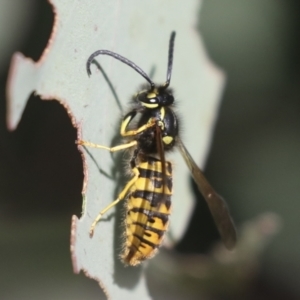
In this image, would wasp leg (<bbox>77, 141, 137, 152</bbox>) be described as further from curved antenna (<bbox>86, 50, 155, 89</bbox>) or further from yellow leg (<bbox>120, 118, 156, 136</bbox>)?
curved antenna (<bbox>86, 50, 155, 89</bbox>)

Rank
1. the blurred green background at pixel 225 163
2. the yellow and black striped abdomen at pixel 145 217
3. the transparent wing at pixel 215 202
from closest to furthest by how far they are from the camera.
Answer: the yellow and black striped abdomen at pixel 145 217 < the transparent wing at pixel 215 202 < the blurred green background at pixel 225 163

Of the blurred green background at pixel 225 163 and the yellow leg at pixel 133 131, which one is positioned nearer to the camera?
the yellow leg at pixel 133 131

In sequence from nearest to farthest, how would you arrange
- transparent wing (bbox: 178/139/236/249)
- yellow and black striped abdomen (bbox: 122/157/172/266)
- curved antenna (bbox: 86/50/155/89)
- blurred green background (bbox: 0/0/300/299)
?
curved antenna (bbox: 86/50/155/89)
yellow and black striped abdomen (bbox: 122/157/172/266)
transparent wing (bbox: 178/139/236/249)
blurred green background (bbox: 0/0/300/299)

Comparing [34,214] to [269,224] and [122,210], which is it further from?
[269,224]

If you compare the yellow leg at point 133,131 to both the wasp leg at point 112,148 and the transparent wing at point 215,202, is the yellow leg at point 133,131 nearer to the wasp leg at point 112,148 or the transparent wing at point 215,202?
the wasp leg at point 112,148

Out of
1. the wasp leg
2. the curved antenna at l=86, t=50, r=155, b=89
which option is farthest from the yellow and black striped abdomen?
the curved antenna at l=86, t=50, r=155, b=89

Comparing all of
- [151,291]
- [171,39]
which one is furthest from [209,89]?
[151,291]

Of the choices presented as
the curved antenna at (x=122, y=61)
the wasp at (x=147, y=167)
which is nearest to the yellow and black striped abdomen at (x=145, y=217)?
the wasp at (x=147, y=167)
